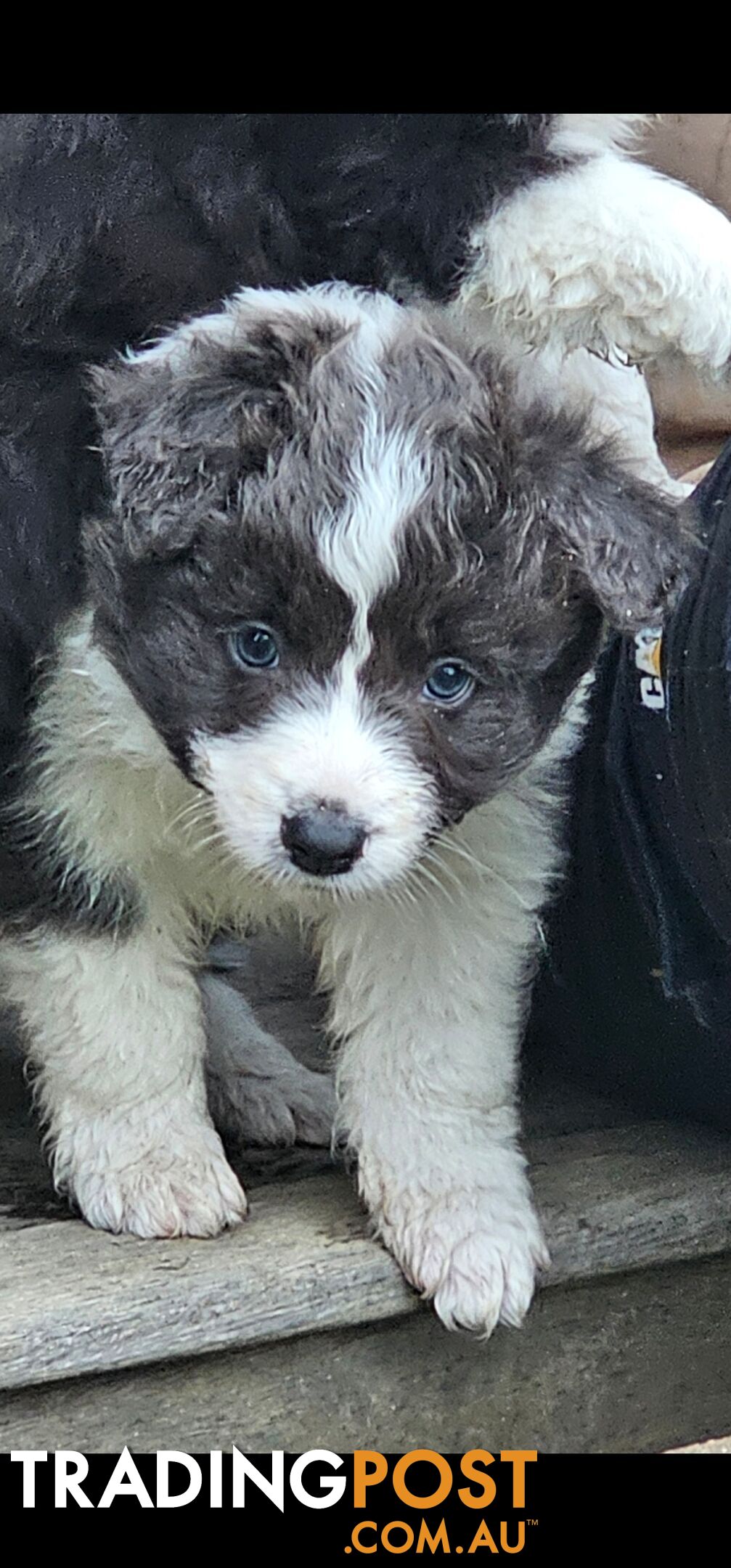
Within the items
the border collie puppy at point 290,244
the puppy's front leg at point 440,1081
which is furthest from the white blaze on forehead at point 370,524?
the puppy's front leg at point 440,1081

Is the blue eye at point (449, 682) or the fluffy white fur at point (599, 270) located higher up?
the fluffy white fur at point (599, 270)

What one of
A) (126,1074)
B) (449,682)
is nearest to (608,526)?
(449,682)

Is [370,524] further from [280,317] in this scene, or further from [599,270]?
[599,270]

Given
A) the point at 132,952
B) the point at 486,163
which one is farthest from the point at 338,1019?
the point at 486,163

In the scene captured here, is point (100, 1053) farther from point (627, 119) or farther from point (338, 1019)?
point (627, 119)

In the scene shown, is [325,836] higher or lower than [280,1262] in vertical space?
higher

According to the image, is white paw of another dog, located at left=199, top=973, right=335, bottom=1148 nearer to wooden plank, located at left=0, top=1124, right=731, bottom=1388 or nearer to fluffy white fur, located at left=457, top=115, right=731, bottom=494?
wooden plank, located at left=0, top=1124, right=731, bottom=1388

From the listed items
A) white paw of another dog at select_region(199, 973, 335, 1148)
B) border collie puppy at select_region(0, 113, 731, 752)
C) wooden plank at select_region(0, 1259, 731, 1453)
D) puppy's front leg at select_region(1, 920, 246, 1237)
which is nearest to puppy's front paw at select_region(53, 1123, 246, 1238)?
puppy's front leg at select_region(1, 920, 246, 1237)

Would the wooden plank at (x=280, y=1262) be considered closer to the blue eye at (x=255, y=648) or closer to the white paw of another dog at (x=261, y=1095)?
the white paw of another dog at (x=261, y=1095)
